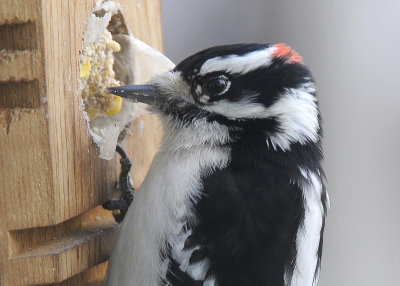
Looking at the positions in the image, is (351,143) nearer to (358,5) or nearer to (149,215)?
(358,5)

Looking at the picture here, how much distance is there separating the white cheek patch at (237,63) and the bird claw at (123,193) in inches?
14.6

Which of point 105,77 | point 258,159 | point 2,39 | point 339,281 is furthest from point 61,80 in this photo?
point 339,281

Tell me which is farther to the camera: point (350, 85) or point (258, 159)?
point (350, 85)

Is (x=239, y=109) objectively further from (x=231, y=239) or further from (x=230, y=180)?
(x=231, y=239)

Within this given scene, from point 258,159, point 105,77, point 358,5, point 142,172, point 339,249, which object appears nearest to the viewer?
point 258,159

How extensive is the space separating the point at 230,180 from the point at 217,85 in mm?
269

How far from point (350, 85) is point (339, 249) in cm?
95

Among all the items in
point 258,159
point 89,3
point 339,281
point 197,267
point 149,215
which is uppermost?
point 89,3

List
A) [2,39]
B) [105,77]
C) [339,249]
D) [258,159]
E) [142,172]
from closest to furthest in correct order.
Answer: [2,39] < [258,159] < [105,77] < [142,172] < [339,249]

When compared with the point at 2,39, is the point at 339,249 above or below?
below

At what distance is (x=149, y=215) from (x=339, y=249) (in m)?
2.54

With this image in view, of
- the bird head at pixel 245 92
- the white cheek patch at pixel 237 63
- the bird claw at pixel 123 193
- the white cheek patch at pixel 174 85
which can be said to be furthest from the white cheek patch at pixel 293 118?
the bird claw at pixel 123 193

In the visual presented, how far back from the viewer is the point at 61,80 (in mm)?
1780

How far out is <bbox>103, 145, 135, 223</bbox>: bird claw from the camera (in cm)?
205
